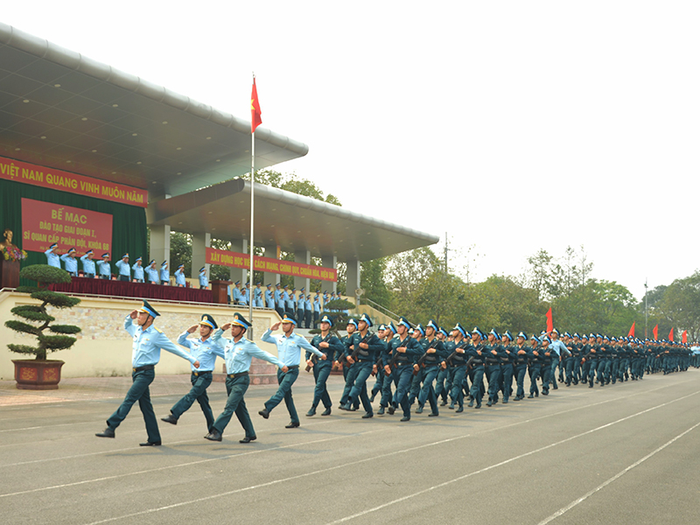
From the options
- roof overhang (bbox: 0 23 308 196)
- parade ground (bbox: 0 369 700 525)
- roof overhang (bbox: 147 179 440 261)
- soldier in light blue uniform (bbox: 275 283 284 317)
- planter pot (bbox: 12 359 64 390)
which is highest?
roof overhang (bbox: 0 23 308 196)

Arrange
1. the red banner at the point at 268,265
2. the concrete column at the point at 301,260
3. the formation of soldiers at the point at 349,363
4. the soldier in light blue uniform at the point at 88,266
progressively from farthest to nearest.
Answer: the concrete column at the point at 301,260, the red banner at the point at 268,265, the soldier in light blue uniform at the point at 88,266, the formation of soldiers at the point at 349,363

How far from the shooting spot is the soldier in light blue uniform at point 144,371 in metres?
8.52

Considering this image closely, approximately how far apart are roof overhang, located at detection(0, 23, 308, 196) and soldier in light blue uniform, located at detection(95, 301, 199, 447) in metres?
14.1

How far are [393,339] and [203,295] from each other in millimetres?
16074

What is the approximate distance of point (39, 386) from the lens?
16.7m

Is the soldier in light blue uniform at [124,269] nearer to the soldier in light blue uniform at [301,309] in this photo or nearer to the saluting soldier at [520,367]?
the soldier in light blue uniform at [301,309]

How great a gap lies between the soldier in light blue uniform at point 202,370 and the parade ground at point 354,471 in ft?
1.37

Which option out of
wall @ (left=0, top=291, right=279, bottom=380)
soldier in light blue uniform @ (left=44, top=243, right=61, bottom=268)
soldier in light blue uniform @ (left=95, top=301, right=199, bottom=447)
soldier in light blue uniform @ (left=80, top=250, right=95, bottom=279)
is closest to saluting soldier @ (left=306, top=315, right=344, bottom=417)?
soldier in light blue uniform @ (left=95, top=301, right=199, bottom=447)

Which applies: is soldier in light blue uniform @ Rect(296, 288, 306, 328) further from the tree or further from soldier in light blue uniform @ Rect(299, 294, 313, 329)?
the tree

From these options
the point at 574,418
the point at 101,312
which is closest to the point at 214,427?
the point at 574,418

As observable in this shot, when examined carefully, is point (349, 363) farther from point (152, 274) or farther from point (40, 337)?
point (152, 274)

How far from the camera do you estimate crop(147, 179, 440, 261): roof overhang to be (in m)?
31.9

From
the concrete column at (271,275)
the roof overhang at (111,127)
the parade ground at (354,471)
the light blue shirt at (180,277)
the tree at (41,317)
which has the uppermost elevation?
the roof overhang at (111,127)

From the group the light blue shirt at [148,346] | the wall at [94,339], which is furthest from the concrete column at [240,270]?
the light blue shirt at [148,346]
